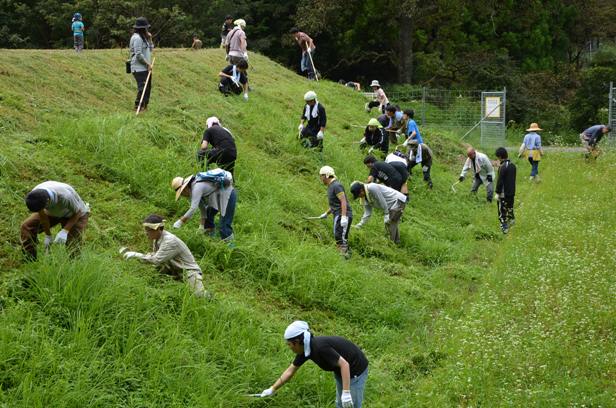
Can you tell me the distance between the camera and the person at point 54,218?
7805 millimetres

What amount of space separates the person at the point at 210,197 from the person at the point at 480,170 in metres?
8.12

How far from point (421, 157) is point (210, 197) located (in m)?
8.76

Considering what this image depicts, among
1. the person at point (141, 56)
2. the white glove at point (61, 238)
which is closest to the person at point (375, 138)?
the person at point (141, 56)

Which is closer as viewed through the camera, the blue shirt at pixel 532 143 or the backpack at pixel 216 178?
the backpack at pixel 216 178

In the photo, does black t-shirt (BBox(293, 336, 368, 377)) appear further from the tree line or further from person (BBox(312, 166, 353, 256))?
the tree line

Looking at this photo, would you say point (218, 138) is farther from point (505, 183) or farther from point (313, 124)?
point (505, 183)

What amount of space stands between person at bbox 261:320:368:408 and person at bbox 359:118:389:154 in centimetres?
1136

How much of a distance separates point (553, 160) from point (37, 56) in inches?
624

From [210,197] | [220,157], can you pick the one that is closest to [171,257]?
[210,197]

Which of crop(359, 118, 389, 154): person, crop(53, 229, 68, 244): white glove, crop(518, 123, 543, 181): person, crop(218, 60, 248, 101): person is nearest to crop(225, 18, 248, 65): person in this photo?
crop(218, 60, 248, 101): person

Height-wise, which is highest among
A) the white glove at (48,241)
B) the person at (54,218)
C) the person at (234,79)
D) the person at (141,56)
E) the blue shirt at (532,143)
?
the person at (141,56)

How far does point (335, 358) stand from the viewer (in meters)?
6.74

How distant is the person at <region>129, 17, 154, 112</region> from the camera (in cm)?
1400

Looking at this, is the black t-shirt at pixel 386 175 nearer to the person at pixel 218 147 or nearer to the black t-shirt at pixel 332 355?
the person at pixel 218 147
